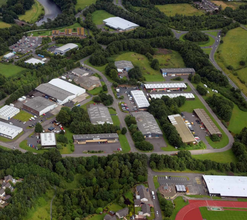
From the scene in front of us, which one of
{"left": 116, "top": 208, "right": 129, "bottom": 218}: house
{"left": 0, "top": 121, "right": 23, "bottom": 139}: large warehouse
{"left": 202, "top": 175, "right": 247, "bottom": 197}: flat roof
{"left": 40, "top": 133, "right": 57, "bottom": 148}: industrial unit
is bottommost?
{"left": 202, "top": 175, "right": 247, "bottom": 197}: flat roof

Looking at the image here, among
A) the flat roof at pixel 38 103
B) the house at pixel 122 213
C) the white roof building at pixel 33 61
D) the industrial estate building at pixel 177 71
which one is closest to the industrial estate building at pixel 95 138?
the flat roof at pixel 38 103

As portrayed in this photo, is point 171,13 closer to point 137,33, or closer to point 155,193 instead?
point 137,33

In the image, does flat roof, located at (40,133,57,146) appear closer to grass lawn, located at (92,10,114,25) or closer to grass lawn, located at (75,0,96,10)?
grass lawn, located at (92,10,114,25)

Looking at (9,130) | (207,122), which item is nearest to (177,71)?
(207,122)

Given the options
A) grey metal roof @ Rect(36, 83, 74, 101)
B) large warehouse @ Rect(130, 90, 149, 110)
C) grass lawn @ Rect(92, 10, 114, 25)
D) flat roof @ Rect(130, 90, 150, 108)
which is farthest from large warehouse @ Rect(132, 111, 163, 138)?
grass lawn @ Rect(92, 10, 114, 25)

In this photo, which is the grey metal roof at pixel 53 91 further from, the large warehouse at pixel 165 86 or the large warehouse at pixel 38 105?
the large warehouse at pixel 165 86

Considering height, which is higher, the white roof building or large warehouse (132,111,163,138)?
the white roof building

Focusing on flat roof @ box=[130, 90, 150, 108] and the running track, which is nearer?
the running track
